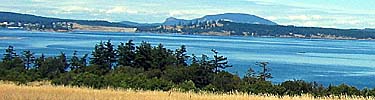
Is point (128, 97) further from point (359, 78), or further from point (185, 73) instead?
point (359, 78)

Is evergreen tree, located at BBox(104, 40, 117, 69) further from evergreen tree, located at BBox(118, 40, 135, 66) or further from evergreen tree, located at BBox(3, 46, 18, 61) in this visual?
evergreen tree, located at BBox(3, 46, 18, 61)

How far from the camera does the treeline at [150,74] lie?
2684 centimetres

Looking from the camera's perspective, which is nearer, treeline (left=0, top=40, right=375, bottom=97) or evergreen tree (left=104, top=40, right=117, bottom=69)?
treeline (left=0, top=40, right=375, bottom=97)

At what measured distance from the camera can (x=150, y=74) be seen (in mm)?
39375

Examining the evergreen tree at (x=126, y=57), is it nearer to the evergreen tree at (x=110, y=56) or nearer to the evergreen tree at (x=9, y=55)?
the evergreen tree at (x=110, y=56)

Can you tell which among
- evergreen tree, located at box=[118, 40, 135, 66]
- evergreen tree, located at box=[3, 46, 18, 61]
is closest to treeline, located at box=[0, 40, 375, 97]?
evergreen tree, located at box=[118, 40, 135, 66]

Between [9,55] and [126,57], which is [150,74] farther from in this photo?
[9,55]

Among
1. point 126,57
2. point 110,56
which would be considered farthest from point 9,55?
point 126,57

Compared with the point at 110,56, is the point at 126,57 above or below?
above

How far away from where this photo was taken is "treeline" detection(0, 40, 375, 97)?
26844 millimetres

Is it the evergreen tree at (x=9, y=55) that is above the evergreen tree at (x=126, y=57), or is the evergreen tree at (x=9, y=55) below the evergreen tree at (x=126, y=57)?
below

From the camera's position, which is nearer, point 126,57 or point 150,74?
point 150,74

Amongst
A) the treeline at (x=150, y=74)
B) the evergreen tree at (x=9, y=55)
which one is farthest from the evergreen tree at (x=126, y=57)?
the evergreen tree at (x=9, y=55)

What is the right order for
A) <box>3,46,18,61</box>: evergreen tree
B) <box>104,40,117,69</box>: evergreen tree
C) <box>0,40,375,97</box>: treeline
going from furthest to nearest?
<box>3,46,18,61</box>: evergreen tree → <box>104,40,117,69</box>: evergreen tree → <box>0,40,375,97</box>: treeline
